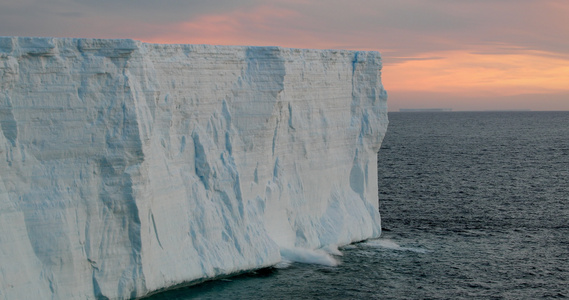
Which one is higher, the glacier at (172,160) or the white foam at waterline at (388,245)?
the glacier at (172,160)

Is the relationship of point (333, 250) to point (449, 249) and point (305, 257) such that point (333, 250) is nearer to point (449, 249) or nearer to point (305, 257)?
point (305, 257)

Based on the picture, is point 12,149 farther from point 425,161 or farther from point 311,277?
point 425,161

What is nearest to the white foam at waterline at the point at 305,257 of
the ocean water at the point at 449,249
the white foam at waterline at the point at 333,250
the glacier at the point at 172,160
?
the glacier at the point at 172,160

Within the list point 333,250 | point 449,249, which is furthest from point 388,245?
point 333,250

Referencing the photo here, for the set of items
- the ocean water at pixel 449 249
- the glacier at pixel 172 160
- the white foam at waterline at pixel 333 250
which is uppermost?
the glacier at pixel 172 160

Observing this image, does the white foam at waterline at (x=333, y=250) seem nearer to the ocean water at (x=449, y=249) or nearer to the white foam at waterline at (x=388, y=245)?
the ocean water at (x=449, y=249)

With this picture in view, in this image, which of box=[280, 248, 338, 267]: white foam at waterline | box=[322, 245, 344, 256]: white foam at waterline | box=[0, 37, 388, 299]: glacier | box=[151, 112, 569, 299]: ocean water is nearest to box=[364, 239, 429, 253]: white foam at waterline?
box=[151, 112, 569, 299]: ocean water

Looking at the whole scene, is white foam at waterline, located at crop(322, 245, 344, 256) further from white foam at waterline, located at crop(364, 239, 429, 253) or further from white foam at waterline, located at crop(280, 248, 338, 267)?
white foam at waterline, located at crop(364, 239, 429, 253)
